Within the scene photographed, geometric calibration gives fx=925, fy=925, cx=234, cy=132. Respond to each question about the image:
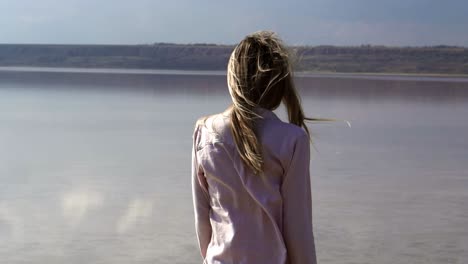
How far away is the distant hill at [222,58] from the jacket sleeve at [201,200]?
44.9m

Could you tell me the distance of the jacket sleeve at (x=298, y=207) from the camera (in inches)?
86.0

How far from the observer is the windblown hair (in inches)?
85.9

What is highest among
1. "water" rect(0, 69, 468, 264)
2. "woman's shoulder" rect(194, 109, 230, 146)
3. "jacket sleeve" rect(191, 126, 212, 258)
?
"woman's shoulder" rect(194, 109, 230, 146)

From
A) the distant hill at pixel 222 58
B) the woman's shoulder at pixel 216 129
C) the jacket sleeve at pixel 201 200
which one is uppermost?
the woman's shoulder at pixel 216 129

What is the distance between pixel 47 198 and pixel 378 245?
2855mm

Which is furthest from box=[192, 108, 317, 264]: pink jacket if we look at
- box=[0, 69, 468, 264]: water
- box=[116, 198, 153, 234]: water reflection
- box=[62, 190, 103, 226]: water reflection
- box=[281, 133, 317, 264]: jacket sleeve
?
box=[62, 190, 103, 226]: water reflection

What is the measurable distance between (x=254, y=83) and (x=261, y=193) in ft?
0.87

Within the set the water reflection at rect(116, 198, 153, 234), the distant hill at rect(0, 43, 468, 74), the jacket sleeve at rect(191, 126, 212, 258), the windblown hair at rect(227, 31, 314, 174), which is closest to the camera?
the windblown hair at rect(227, 31, 314, 174)

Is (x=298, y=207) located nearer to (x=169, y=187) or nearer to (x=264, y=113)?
(x=264, y=113)

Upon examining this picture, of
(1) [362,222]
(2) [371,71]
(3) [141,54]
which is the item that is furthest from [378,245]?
(3) [141,54]

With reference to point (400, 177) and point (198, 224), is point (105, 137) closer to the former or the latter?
point (400, 177)

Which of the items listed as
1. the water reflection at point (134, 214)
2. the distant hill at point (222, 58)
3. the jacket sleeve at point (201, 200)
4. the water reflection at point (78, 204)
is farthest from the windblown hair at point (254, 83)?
the distant hill at point (222, 58)

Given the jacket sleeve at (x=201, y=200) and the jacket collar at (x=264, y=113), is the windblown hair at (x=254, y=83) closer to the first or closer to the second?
the jacket collar at (x=264, y=113)

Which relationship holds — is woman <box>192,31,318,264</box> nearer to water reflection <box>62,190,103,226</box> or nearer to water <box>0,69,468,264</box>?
water <box>0,69,468,264</box>
